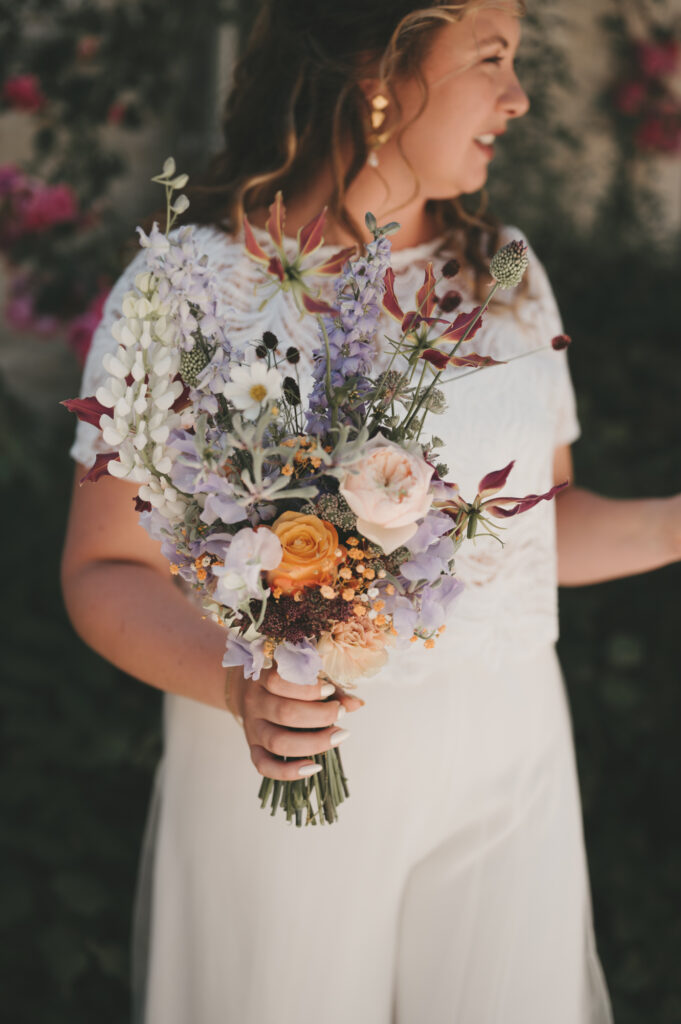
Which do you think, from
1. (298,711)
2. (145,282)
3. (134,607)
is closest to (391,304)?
(145,282)

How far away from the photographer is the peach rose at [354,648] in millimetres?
904

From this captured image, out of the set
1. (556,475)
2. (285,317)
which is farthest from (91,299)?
(556,475)

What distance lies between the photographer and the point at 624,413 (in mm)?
3512

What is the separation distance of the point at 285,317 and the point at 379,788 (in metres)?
0.79

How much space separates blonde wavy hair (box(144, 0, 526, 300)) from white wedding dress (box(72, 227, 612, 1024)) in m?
0.15

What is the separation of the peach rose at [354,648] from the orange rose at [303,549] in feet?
0.25

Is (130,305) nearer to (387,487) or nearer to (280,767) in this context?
(387,487)

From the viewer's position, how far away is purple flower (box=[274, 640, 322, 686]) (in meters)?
0.90

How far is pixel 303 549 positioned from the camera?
0.84m

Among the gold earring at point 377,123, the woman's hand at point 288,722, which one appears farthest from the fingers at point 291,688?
the gold earring at point 377,123

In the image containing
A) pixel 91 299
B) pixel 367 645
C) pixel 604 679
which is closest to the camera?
pixel 367 645

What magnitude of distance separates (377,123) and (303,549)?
3.08 feet

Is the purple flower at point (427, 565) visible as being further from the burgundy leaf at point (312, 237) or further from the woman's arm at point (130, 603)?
the woman's arm at point (130, 603)

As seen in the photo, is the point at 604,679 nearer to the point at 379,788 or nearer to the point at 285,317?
the point at 379,788
